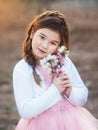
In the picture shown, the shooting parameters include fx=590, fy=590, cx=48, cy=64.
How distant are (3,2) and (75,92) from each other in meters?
4.70

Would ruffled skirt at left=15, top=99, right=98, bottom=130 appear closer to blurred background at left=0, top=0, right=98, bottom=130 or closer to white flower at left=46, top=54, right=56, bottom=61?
white flower at left=46, top=54, right=56, bottom=61

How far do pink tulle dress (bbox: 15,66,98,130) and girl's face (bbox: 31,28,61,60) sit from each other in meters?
0.09

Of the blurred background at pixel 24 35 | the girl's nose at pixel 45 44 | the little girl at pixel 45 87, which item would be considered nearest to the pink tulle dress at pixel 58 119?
the little girl at pixel 45 87

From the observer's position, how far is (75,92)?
2.49m

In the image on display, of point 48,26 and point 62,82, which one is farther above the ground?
point 48,26

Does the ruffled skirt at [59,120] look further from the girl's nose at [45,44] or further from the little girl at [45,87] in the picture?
the girl's nose at [45,44]

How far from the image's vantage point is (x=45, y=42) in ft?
7.97

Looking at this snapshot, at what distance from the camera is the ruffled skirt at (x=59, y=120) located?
Answer: 8.10ft

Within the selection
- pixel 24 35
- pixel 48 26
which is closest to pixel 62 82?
pixel 48 26

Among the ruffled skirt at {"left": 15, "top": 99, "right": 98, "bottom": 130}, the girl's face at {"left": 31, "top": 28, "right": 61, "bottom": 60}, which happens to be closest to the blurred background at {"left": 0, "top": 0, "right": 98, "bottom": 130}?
the ruffled skirt at {"left": 15, "top": 99, "right": 98, "bottom": 130}

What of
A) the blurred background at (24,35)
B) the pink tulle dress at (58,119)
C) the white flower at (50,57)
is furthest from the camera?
the blurred background at (24,35)

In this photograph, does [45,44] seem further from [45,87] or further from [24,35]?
[24,35]

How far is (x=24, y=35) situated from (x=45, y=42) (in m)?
3.56

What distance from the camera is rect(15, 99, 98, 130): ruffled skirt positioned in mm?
2469
